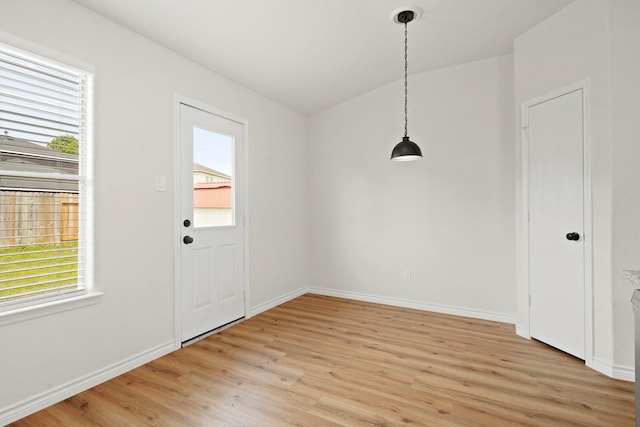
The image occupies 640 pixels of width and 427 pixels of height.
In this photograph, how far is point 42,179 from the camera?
2.08m

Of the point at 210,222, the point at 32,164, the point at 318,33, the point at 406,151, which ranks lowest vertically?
the point at 210,222

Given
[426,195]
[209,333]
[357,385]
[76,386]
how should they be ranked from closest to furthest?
[76,386] → [357,385] → [209,333] → [426,195]

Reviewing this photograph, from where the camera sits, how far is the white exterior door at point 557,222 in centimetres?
261

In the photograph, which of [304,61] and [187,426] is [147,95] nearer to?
[304,61]

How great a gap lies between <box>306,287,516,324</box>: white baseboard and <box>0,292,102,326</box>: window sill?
116 inches

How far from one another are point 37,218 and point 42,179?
0.25 metres

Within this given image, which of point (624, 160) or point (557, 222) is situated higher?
point (624, 160)

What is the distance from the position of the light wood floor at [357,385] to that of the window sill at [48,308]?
0.58 m

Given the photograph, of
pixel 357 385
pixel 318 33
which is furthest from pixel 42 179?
pixel 357 385

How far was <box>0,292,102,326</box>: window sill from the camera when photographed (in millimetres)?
1884

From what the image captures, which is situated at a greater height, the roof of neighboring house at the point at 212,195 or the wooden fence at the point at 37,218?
the roof of neighboring house at the point at 212,195

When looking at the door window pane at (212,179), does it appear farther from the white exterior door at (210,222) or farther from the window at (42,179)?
the window at (42,179)

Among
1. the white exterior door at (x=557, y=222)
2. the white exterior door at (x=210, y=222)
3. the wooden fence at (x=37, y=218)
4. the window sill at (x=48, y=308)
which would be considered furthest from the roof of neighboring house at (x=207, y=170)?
the white exterior door at (x=557, y=222)

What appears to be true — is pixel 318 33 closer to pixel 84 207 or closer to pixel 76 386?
pixel 84 207
